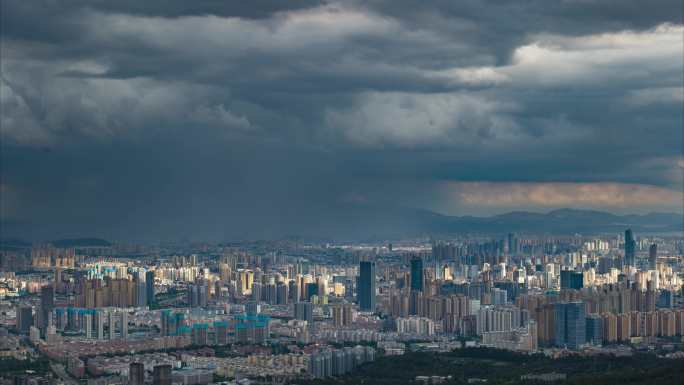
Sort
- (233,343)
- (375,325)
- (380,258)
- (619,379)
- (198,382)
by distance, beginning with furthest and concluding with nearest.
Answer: (380,258), (375,325), (233,343), (198,382), (619,379)

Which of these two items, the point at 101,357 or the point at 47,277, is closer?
the point at 101,357

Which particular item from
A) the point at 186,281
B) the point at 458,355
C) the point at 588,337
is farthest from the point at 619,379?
the point at 186,281

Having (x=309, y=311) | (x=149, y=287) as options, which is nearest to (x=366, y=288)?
(x=309, y=311)

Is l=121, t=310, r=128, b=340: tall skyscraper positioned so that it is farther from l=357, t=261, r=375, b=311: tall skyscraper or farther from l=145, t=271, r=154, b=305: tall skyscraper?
l=357, t=261, r=375, b=311: tall skyscraper

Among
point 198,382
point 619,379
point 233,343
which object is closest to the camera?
point 619,379

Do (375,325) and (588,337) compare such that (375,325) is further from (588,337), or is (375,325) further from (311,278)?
(311,278)

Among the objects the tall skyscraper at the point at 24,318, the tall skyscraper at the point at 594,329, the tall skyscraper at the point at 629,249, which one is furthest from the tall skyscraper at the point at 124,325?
the tall skyscraper at the point at 629,249

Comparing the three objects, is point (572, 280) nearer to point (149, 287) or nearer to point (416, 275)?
point (416, 275)
